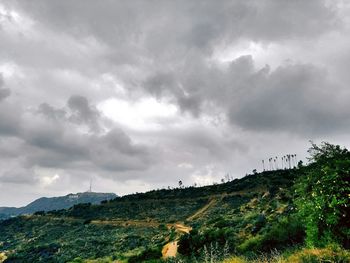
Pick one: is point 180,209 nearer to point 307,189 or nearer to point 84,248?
point 84,248

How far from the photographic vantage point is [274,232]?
24.8 meters

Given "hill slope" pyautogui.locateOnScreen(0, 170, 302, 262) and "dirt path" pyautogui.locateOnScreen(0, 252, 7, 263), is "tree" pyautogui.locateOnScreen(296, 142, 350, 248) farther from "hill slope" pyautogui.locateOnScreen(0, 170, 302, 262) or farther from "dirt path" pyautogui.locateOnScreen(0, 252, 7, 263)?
"dirt path" pyautogui.locateOnScreen(0, 252, 7, 263)

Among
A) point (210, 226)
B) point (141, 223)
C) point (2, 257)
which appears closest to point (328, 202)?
point (210, 226)

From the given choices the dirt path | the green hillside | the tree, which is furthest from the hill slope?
the tree

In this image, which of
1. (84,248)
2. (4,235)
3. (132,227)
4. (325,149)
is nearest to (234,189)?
(132,227)

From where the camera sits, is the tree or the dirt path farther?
the dirt path

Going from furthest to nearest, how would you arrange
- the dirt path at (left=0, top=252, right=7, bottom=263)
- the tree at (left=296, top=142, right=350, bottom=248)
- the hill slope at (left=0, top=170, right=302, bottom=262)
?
the dirt path at (left=0, top=252, right=7, bottom=263) < the hill slope at (left=0, top=170, right=302, bottom=262) < the tree at (left=296, top=142, right=350, bottom=248)

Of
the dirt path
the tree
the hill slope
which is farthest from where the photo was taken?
the dirt path

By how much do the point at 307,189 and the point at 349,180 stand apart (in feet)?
8.87

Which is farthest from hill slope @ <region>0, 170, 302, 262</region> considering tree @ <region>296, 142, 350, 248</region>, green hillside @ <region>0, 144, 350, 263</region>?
tree @ <region>296, 142, 350, 248</region>

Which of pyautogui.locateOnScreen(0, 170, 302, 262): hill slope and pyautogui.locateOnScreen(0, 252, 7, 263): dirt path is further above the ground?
pyautogui.locateOnScreen(0, 170, 302, 262): hill slope

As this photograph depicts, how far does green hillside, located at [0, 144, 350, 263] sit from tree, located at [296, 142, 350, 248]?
0.05 m

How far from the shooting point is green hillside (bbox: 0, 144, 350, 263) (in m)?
16.7

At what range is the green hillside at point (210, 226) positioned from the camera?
16.7m
